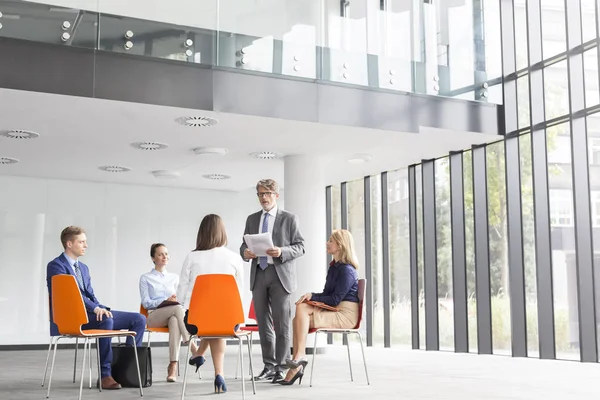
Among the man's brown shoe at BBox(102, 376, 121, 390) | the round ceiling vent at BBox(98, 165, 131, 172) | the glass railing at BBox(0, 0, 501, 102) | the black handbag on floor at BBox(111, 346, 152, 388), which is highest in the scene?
the glass railing at BBox(0, 0, 501, 102)

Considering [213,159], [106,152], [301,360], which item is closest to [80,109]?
[106,152]

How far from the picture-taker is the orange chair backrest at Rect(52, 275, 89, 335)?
532 cm

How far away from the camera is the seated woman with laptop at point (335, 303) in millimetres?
6250

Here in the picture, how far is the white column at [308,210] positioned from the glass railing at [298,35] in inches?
79.9

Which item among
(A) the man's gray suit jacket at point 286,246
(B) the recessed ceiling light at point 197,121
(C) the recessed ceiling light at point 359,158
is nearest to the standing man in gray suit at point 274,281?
(A) the man's gray suit jacket at point 286,246

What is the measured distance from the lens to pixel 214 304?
514 centimetres

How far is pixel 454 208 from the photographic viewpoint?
11055 millimetres

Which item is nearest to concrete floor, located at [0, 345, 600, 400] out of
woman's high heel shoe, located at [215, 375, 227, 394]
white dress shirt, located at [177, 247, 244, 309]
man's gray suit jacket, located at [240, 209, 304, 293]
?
woman's high heel shoe, located at [215, 375, 227, 394]

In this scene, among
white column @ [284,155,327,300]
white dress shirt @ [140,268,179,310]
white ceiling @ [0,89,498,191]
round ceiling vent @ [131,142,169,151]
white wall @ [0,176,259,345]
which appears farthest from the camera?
white wall @ [0,176,259,345]

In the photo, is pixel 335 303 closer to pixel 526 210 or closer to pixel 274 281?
pixel 274 281

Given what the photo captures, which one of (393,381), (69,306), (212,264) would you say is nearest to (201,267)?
(212,264)

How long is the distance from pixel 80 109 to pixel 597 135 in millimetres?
6037

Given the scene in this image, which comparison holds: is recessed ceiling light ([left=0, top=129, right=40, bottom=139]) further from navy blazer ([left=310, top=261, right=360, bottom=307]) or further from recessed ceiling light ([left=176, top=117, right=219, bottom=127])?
navy blazer ([left=310, top=261, right=360, bottom=307])

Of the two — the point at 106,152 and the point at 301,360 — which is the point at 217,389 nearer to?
the point at 301,360
